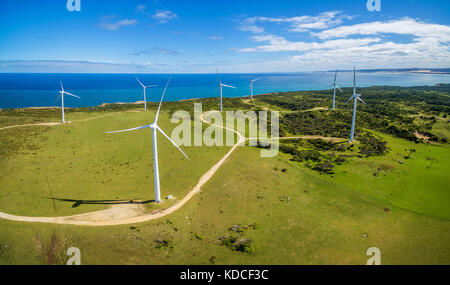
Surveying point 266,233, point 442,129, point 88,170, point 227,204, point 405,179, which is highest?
point 442,129

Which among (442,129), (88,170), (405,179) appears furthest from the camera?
(442,129)

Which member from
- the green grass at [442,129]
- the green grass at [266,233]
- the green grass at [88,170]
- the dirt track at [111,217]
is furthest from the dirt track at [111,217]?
the green grass at [442,129]

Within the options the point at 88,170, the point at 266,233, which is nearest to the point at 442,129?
the point at 266,233

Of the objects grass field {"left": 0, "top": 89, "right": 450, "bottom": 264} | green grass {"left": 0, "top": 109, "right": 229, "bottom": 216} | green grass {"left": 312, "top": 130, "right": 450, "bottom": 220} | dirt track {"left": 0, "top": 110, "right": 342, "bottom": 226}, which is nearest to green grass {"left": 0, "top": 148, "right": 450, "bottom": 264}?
grass field {"left": 0, "top": 89, "right": 450, "bottom": 264}

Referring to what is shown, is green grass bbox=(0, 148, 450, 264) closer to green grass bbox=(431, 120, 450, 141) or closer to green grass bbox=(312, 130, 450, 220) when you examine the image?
green grass bbox=(312, 130, 450, 220)

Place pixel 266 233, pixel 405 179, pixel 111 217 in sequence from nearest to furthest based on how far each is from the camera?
pixel 266 233
pixel 111 217
pixel 405 179

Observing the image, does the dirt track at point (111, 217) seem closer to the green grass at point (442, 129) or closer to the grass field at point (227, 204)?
the grass field at point (227, 204)

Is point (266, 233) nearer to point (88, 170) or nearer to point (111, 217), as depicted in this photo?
point (111, 217)
